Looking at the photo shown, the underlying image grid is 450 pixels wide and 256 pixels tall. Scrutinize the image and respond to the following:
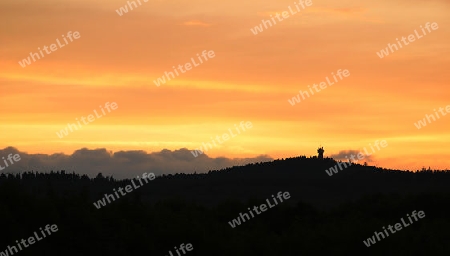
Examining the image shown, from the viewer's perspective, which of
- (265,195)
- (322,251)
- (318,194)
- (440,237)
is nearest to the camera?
(322,251)

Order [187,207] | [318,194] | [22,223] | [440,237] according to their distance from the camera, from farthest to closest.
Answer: [318,194]
[187,207]
[440,237]
[22,223]

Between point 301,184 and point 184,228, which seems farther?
point 301,184

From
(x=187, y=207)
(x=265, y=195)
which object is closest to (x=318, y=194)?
(x=265, y=195)

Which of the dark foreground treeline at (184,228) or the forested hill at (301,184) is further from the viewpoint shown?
the forested hill at (301,184)

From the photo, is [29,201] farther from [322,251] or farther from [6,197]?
[322,251]

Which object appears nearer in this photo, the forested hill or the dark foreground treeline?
the dark foreground treeline

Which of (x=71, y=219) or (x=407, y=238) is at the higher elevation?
(x=71, y=219)

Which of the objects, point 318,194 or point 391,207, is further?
point 318,194

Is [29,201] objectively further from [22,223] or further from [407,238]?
[407,238]

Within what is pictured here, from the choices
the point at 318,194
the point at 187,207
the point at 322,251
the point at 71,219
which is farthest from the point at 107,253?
the point at 318,194

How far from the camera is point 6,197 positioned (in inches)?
2972

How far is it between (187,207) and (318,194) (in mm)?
71748

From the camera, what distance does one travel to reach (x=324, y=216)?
426 feet

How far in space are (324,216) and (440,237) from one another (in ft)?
125
